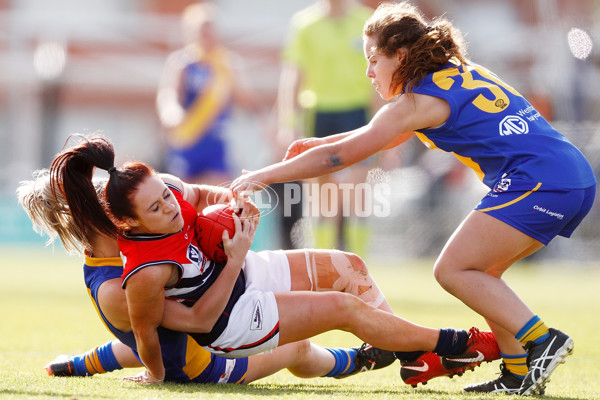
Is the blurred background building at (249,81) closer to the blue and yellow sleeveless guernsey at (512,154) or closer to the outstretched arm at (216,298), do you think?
the blue and yellow sleeveless guernsey at (512,154)

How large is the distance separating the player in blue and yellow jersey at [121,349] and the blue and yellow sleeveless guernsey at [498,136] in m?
1.00

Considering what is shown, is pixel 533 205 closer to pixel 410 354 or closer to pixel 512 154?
pixel 512 154

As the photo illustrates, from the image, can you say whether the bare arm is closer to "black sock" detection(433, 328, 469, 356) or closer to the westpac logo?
"black sock" detection(433, 328, 469, 356)

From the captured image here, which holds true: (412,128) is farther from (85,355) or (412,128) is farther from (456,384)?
(85,355)

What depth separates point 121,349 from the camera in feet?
13.6

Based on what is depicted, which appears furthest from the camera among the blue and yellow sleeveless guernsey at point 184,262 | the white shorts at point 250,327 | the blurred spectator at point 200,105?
the blurred spectator at point 200,105

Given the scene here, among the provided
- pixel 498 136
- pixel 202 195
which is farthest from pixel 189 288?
pixel 498 136

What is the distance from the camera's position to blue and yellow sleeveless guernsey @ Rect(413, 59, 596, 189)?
3715 mm

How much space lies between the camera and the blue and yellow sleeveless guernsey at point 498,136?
3.71m

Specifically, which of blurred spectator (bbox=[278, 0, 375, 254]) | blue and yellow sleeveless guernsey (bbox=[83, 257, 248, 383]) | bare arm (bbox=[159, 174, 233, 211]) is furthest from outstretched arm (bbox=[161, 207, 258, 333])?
blurred spectator (bbox=[278, 0, 375, 254])

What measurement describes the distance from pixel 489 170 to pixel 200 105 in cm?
664

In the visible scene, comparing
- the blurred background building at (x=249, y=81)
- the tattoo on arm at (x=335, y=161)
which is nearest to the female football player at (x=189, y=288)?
the tattoo on arm at (x=335, y=161)

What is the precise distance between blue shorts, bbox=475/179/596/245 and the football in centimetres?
103

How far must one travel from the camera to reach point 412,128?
3787mm
